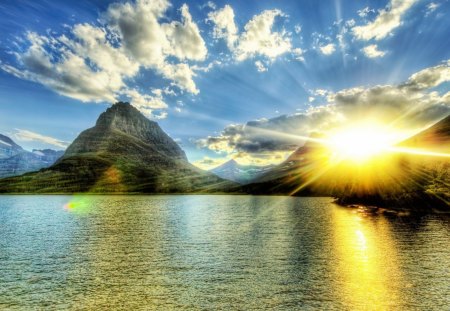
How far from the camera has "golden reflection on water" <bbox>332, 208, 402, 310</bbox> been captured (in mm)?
30797

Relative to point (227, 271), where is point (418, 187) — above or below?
above

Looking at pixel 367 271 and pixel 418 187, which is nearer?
pixel 367 271

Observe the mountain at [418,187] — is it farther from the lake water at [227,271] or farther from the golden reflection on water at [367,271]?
the golden reflection on water at [367,271]

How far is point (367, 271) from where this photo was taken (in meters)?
40.8

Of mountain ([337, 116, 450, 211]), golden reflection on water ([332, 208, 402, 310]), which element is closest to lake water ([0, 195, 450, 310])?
golden reflection on water ([332, 208, 402, 310])

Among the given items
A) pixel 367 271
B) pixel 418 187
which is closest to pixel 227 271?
pixel 367 271

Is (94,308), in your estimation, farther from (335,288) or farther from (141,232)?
(141,232)

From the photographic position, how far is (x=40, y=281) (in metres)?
36.3

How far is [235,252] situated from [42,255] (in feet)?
107

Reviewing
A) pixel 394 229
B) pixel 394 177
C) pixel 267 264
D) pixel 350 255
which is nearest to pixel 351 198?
pixel 394 177

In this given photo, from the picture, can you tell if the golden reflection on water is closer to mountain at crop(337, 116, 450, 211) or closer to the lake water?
the lake water

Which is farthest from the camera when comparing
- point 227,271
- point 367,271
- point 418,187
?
point 418,187

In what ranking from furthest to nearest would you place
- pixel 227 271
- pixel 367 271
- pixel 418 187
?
pixel 418 187 → pixel 367 271 → pixel 227 271

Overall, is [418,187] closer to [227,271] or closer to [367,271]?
[367,271]
